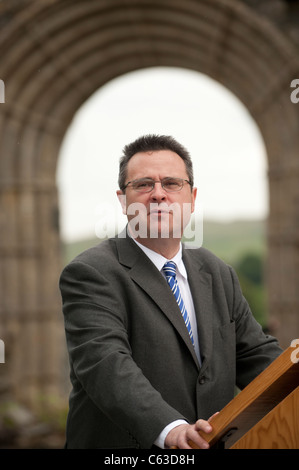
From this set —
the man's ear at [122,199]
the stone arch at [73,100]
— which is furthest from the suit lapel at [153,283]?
the stone arch at [73,100]

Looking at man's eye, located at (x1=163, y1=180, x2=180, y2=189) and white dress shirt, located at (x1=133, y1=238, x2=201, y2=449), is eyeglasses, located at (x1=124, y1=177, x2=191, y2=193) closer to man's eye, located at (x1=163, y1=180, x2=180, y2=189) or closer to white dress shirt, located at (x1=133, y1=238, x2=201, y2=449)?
man's eye, located at (x1=163, y1=180, x2=180, y2=189)

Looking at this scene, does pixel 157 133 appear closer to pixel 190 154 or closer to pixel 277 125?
pixel 190 154

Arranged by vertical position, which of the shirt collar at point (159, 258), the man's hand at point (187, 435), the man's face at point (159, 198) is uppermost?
the man's face at point (159, 198)

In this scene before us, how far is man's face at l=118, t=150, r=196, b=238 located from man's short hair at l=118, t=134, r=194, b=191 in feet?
0.05

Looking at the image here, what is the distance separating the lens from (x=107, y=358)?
4.22 feet

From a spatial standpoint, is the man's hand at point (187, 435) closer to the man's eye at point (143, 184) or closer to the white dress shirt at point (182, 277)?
the white dress shirt at point (182, 277)

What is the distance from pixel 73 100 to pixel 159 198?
16.8 feet

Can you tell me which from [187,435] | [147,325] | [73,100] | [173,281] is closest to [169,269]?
[173,281]

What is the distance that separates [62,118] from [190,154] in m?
4.98

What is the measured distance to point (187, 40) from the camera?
5.74 meters

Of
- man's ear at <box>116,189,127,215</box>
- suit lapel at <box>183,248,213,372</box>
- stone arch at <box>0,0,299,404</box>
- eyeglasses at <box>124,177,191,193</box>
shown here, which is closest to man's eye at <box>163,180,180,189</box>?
eyeglasses at <box>124,177,191,193</box>

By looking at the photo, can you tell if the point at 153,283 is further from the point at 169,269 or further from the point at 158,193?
the point at 158,193

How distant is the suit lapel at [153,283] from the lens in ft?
4.63
